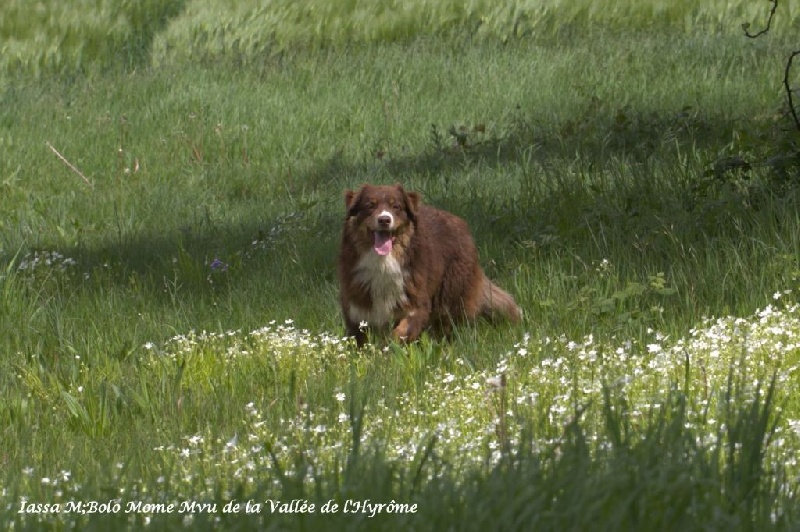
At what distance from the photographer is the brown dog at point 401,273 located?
23.5ft

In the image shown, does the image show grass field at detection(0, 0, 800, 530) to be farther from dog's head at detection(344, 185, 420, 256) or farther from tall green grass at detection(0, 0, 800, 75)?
dog's head at detection(344, 185, 420, 256)

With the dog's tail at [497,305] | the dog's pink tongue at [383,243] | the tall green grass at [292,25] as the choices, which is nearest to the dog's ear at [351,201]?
the dog's pink tongue at [383,243]

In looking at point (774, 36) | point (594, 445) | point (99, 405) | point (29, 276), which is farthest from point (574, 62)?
point (594, 445)

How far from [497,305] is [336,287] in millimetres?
1335

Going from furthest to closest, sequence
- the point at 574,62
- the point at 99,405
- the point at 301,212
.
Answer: the point at 574,62 < the point at 301,212 < the point at 99,405

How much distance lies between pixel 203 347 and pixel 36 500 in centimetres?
281

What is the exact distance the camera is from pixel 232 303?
27.1ft

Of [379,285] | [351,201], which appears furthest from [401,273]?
[351,201]

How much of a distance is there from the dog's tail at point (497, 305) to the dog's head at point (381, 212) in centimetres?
59

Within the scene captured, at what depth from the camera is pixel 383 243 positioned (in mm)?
7160

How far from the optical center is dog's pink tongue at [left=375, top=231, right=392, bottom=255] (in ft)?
23.5

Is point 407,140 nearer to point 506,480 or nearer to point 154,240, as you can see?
point 154,240

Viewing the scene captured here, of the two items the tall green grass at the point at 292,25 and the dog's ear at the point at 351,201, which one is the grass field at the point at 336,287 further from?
the dog's ear at the point at 351,201

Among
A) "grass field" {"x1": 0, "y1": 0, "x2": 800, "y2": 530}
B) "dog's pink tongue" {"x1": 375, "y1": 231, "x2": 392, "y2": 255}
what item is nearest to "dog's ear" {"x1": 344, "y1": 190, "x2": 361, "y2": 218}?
"dog's pink tongue" {"x1": 375, "y1": 231, "x2": 392, "y2": 255}
